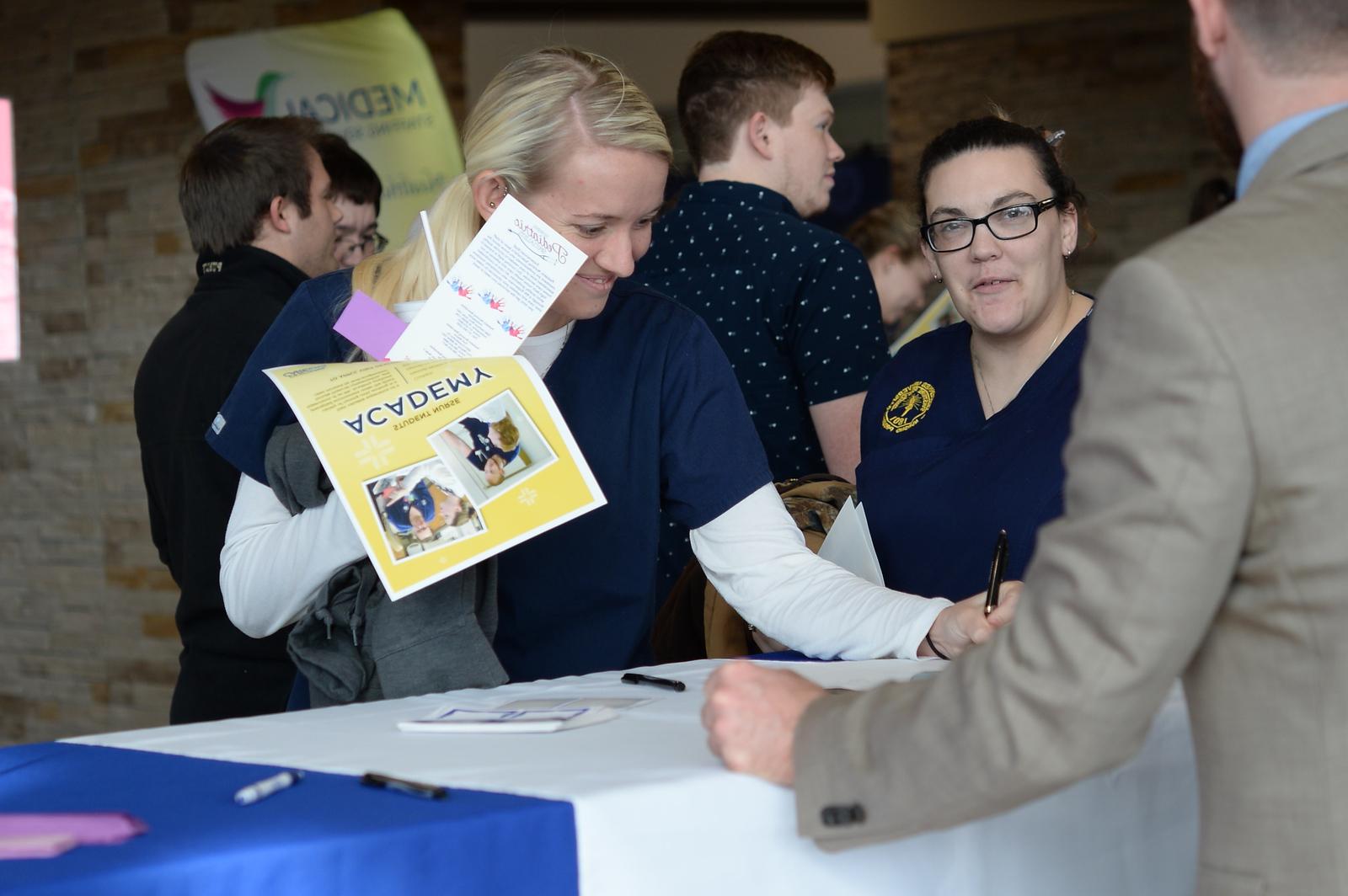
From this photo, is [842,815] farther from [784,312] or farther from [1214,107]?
[784,312]

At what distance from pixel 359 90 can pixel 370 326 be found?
3.18 meters

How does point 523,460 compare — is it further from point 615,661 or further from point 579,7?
point 579,7

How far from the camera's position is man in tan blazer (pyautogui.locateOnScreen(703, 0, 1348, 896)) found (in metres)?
0.97

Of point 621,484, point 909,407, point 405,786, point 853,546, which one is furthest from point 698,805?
point 909,407

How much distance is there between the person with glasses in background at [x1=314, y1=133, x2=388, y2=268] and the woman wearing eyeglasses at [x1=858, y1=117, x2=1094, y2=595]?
144cm

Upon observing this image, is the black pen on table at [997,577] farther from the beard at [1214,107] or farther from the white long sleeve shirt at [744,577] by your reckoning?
the beard at [1214,107]

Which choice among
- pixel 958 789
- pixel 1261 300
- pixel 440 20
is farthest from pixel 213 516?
pixel 440 20

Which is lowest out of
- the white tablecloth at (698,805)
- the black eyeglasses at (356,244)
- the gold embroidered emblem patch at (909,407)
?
the white tablecloth at (698,805)

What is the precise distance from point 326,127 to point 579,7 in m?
5.86

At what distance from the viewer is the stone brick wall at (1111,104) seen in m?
7.20

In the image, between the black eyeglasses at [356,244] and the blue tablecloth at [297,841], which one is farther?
the black eyeglasses at [356,244]

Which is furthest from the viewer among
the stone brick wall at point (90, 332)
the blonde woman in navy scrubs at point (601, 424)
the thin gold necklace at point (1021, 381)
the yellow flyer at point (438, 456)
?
the stone brick wall at point (90, 332)

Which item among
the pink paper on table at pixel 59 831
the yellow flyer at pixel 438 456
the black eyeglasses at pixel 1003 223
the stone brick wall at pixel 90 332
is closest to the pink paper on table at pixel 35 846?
the pink paper on table at pixel 59 831

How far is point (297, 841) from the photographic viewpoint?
105 cm
